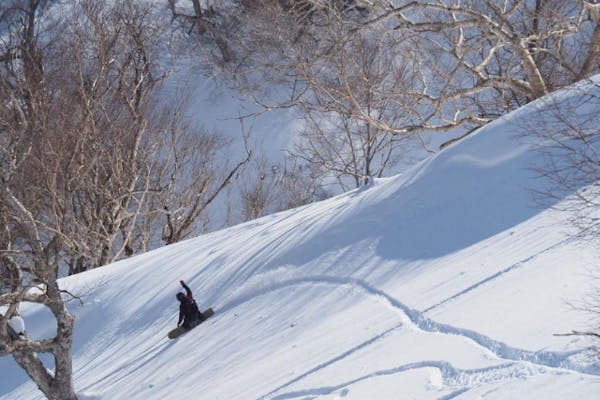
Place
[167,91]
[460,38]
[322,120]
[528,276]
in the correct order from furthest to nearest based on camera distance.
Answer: [167,91] → [322,120] → [460,38] → [528,276]

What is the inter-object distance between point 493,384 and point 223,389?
3.69 metres

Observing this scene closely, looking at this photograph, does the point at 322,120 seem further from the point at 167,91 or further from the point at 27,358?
the point at 27,358

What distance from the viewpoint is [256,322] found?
11336mm

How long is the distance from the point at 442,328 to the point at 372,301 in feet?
6.72

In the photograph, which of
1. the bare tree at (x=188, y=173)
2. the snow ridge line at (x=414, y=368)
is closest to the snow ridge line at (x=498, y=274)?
the snow ridge line at (x=414, y=368)

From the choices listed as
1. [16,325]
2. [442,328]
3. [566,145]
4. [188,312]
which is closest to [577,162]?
[566,145]

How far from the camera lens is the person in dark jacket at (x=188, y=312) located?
39.0 feet

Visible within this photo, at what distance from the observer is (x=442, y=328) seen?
26.1 feet

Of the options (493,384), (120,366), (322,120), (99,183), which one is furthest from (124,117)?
(493,384)

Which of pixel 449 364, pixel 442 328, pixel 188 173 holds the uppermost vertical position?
pixel 188 173

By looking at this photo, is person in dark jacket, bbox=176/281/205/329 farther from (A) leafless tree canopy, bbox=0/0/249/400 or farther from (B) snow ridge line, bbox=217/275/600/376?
(A) leafless tree canopy, bbox=0/0/249/400

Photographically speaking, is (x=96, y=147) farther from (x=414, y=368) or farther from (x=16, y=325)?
(x=414, y=368)

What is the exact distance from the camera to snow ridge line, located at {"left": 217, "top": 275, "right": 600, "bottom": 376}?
621 centimetres

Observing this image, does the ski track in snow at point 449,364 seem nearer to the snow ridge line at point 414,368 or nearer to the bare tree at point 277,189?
the snow ridge line at point 414,368
